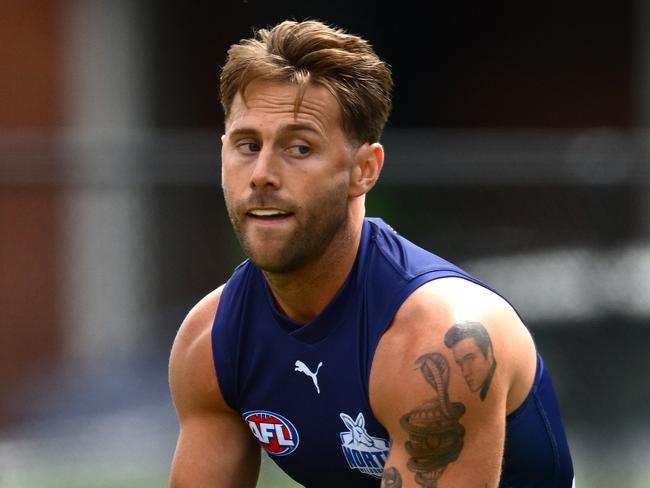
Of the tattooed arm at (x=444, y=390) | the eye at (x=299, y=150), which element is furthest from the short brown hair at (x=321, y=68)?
the tattooed arm at (x=444, y=390)

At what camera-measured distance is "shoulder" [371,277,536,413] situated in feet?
13.4

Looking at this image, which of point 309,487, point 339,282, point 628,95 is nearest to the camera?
point 339,282

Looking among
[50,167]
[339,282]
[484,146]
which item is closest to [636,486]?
[484,146]

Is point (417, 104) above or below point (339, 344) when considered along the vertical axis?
below

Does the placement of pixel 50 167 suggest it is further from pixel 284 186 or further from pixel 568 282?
pixel 284 186

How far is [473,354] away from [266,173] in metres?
0.77

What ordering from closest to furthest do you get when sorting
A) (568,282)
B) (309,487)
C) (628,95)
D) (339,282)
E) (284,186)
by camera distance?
(284,186) → (339,282) → (309,487) → (568,282) → (628,95)

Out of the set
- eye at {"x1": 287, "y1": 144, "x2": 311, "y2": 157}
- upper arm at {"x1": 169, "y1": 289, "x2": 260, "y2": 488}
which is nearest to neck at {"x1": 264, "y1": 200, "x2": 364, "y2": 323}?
eye at {"x1": 287, "y1": 144, "x2": 311, "y2": 157}

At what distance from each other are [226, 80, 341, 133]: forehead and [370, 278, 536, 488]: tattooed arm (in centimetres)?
60

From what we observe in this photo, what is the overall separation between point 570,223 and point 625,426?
3.98 feet

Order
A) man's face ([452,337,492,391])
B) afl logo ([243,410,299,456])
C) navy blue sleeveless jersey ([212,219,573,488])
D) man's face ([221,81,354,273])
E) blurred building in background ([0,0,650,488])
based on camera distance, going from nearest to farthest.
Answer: man's face ([452,337,492,391]), man's face ([221,81,354,273]), navy blue sleeveless jersey ([212,219,573,488]), afl logo ([243,410,299,456]), blurred building in background ([0,0,650,488])

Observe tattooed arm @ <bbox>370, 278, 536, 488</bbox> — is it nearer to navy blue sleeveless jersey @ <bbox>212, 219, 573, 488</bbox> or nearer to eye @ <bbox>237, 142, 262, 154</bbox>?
navy blue sleeveless jersey @ <bbox>212, 219, 573, 488</bbox>

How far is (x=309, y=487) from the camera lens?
15.7ft

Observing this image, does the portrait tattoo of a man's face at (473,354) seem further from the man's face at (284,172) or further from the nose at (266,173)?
the nose at (266,173)
